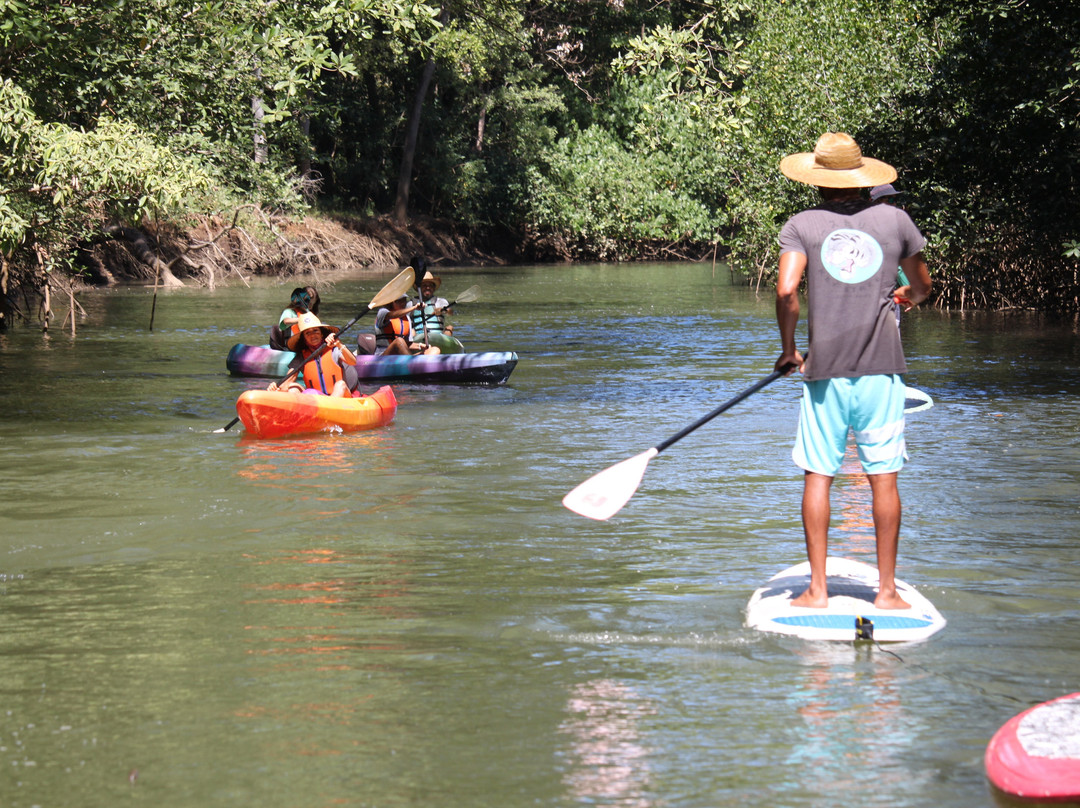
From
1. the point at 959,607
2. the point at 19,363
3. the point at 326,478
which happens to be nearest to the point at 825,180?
the point at 959,607

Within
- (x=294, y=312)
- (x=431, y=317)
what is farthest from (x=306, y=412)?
(x=431, y=317)

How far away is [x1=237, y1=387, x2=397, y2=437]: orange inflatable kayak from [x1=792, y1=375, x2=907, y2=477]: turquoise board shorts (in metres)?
5.56

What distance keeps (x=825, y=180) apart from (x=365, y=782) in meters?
2.59

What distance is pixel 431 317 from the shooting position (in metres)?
15.1

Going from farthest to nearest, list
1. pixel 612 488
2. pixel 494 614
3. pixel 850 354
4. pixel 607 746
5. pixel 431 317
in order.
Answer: pixel 431 317
pixel 612 488
pixel 494 614
pixel 850 354
pixel 607 746

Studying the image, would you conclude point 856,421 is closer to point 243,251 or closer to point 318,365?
point 318,365

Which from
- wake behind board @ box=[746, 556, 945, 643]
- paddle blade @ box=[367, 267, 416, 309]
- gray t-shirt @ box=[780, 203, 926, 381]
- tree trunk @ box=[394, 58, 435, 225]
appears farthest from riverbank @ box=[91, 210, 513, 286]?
gray t-shirt @ box=[780, 203, 926, 381]

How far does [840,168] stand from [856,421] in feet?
2.90

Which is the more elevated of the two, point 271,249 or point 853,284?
point 271,249

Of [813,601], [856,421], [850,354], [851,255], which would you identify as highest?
[851,255]

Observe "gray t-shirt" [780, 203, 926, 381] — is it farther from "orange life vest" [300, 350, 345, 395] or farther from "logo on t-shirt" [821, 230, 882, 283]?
"orange life vest" [300, 350, 345, 395]

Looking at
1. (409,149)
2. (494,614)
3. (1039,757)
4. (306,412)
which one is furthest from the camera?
(409,149)

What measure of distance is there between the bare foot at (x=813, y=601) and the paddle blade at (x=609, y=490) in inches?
28.9

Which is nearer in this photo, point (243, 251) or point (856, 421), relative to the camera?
point (856, 421)
